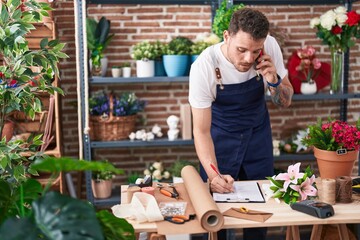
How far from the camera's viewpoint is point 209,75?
290 cm

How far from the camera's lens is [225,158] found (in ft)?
10.3

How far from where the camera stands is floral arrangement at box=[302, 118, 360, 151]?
253 cm

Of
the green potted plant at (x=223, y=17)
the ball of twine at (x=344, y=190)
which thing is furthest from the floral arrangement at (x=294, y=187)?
the green potted plant at (x=223, y=17)

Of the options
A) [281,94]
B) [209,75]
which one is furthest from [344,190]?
[209,75]

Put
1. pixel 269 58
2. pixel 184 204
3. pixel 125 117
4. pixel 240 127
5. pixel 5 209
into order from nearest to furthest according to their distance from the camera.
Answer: pixel 5 209
pixel 184 204
pixel 269 58
pixel 240 127
pixel 125 117

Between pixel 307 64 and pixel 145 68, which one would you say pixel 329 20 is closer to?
pixel 307 64

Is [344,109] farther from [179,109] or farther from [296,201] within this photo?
[296,201]

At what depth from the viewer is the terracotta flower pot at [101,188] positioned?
13.9 feet

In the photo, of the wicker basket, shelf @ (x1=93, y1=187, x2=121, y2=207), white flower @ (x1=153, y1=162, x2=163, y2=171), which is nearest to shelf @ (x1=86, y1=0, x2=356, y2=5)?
the wicker basket

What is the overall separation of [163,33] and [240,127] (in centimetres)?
169

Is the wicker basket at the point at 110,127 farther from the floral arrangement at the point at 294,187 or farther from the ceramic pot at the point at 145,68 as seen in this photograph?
the floral arrangement at the point at 294,187

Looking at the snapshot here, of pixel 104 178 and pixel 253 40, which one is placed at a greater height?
pixel 253 40

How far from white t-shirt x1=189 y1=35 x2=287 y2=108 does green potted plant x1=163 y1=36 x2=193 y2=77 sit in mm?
1176

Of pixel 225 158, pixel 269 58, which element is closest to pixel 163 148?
pixel 225 158
